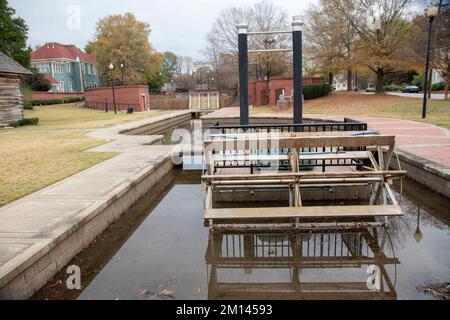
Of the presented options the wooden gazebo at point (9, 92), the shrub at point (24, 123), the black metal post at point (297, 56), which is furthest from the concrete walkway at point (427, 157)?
the wooden gazebo at point (9, 92)

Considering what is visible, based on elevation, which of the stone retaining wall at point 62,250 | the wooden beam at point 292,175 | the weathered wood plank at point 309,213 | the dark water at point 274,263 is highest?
the wooden beam at point 292,175

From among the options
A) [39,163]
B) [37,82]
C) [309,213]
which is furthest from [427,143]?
[37,82]

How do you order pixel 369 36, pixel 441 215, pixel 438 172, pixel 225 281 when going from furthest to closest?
1. pixel 369 36
2. pixel 438 172
3. pixel 441 215
4. pixel 225 281

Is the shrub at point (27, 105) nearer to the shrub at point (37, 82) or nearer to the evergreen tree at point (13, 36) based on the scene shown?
the evergreen tree at point (13, 36)

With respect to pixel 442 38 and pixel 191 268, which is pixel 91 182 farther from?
pixel 442 38

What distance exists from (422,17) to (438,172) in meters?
26.2

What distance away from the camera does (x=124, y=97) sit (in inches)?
1555

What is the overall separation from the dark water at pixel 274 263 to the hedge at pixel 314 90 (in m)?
29.0

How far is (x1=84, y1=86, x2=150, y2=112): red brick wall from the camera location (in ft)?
128

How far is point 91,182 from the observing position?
6.93 metres

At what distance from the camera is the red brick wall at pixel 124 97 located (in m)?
39.1

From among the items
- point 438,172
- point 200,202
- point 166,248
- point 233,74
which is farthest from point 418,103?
point 233,74

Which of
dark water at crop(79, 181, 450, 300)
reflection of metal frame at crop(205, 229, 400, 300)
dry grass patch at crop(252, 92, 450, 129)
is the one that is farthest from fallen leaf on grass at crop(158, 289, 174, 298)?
dry grass patch at crop(252, 92, 450, 129)

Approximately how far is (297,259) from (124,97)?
3796 cm
